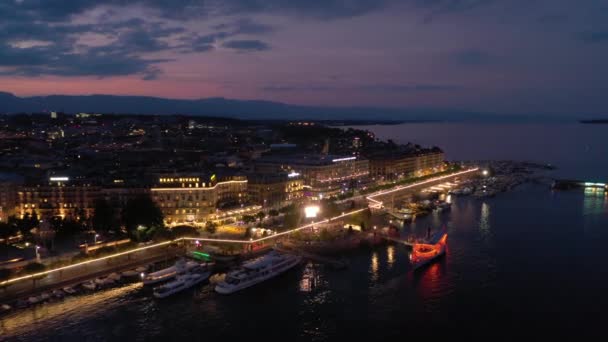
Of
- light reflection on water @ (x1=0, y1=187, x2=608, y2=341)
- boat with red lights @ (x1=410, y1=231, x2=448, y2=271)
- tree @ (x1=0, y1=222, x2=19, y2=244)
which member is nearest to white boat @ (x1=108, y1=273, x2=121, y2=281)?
light reflection on water @ (x1=0, y1=187, x2=608, y2=341)

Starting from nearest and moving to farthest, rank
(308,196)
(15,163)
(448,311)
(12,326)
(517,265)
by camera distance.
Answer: (12,326), (448,311), (517,265), (308,196), (15,163)

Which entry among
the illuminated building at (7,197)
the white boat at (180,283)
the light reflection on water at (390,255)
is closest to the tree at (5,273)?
the white boat at (180,283)

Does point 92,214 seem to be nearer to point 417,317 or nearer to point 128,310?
point 128,310

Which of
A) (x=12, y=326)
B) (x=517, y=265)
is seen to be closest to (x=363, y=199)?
(x=517, y=265)

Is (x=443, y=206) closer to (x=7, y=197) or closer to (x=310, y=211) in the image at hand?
(x=310, y=211)

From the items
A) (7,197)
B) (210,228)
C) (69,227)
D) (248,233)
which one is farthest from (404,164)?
(7,197)

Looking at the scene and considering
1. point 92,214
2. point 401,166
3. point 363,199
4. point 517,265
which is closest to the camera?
point 517,265
